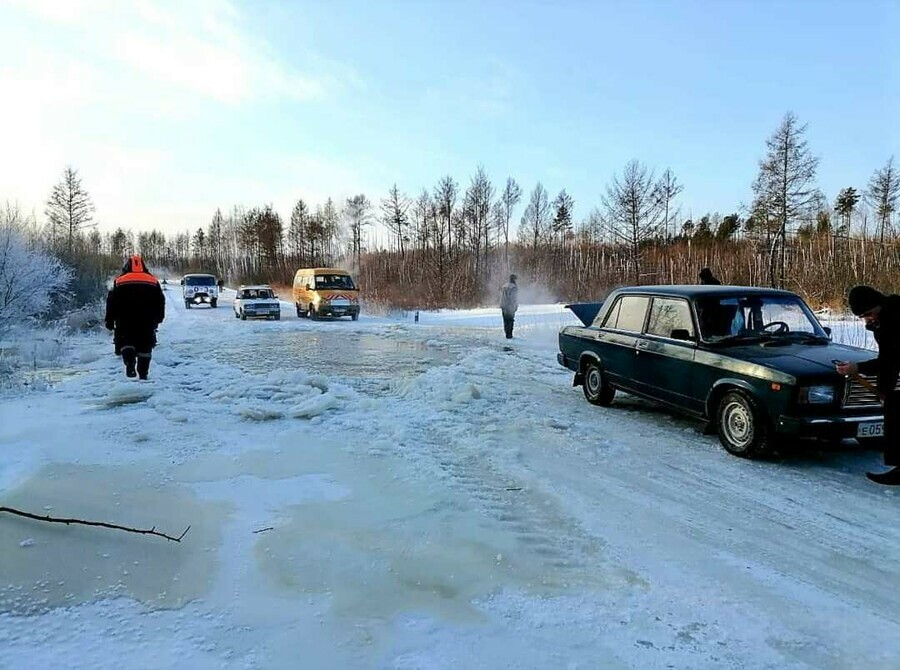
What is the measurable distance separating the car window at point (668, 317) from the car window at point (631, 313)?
0.19 metres

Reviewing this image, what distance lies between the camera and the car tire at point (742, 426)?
5703mm

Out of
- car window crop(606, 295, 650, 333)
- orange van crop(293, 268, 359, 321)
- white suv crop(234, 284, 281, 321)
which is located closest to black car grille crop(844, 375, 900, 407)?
car window crop(606, 295, 650, 333)

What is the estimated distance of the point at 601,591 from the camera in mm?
3324

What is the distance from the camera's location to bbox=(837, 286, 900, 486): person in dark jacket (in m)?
5.04

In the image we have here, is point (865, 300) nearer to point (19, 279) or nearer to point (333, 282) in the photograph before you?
point (19, 279)

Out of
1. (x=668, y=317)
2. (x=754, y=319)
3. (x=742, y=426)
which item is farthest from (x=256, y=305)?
(x=742, y=426)

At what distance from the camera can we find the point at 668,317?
23.9ft

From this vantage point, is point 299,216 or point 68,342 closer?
point 68,342

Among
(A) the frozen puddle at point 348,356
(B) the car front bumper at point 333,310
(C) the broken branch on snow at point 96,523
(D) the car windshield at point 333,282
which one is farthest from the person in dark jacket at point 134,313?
(D) the car windshield at point 333,282

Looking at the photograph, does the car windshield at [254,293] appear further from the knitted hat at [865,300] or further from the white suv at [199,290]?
the knitted hat at [865,300]

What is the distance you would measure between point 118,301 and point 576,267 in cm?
4911

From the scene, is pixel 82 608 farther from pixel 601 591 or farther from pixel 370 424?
pixel 370 424

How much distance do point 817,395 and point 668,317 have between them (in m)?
2.15

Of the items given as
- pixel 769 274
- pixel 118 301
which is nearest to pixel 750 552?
pixel 118 301
